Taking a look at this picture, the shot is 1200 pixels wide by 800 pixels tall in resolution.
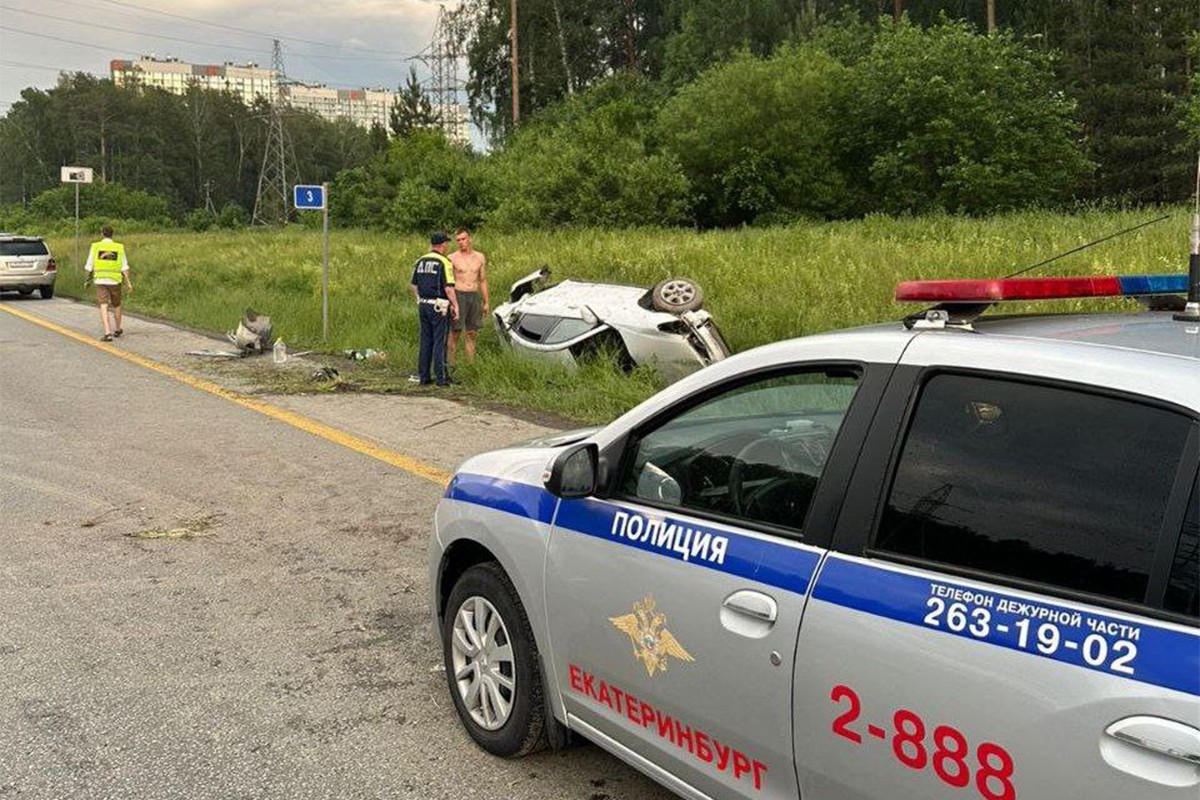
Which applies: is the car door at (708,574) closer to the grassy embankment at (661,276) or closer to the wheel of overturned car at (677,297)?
the grassy embankment at (661,276)

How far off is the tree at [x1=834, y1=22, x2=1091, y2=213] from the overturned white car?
27.1 meters

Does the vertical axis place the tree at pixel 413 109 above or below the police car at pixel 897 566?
above

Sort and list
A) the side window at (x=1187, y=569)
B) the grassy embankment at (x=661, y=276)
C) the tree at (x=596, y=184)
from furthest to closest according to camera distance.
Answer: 1. the tree at (x=596, y=184)
2. the grassy embankment at (x=661, y=276)
3. the side window at (x=1187, y=569)

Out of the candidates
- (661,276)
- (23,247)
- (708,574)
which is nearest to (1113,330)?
(708,574)

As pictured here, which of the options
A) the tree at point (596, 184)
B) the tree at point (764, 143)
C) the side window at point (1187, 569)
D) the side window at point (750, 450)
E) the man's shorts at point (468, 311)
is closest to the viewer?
the side window at point (1187, 569)

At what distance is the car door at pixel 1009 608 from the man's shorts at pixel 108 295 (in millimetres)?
16808

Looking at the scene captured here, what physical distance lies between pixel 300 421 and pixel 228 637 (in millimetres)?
5521

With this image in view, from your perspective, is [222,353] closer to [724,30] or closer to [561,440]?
[561,440]

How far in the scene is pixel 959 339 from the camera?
2.32 meters

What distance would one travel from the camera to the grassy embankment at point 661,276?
38.1ft

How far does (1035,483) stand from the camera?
2088 millimetres

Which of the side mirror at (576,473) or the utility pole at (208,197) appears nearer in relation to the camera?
the side mirror at (576,473)

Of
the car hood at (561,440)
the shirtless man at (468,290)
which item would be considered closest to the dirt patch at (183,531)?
the car hood at (561,440)

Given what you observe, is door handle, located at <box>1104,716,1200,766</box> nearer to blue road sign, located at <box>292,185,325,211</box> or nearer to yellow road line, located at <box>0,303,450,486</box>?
yellow road line, located at <box>0,303,450,486</box>
